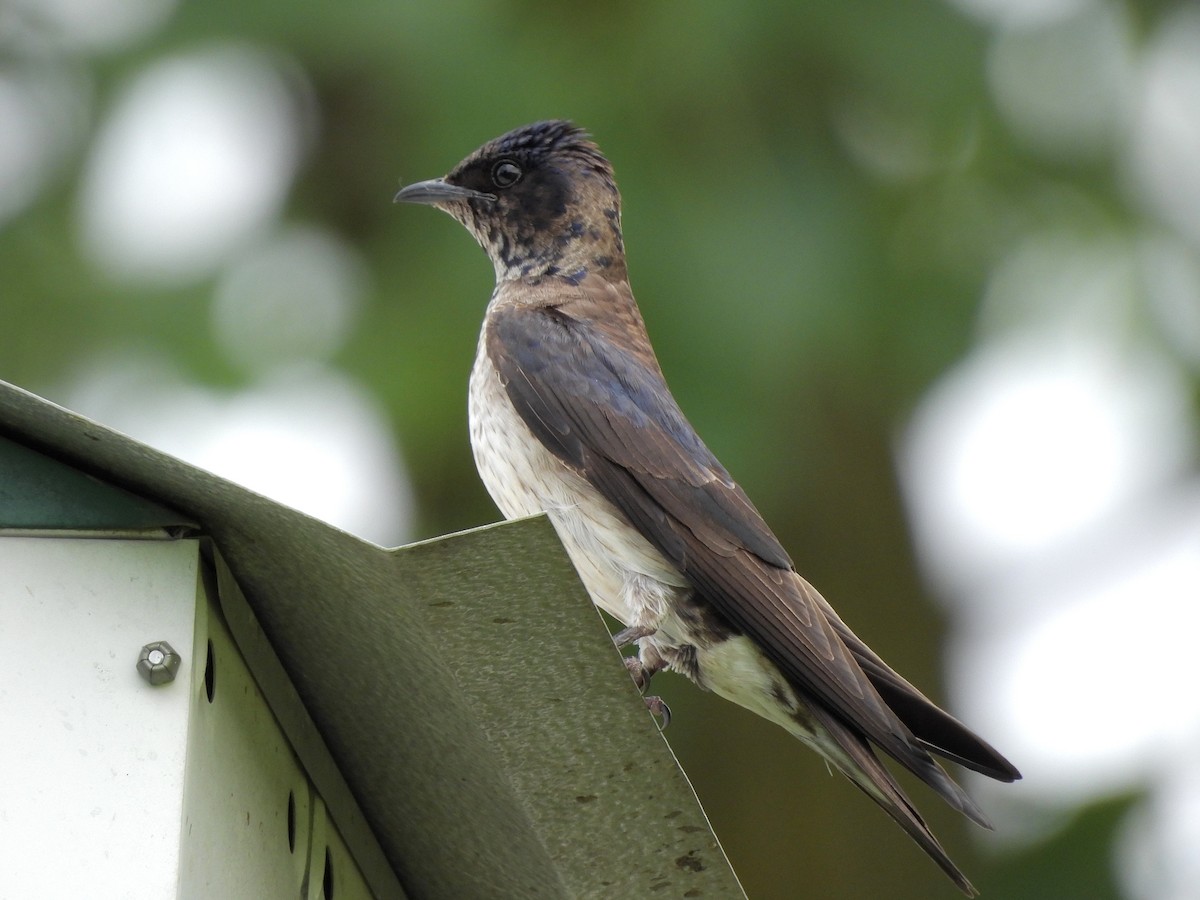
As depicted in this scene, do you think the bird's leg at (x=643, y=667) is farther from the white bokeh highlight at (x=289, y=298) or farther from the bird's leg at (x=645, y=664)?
the white bokeh highlight at (x=289, y=298)

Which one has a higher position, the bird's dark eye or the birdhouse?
the bird's dark eye

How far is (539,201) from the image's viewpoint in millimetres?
4039

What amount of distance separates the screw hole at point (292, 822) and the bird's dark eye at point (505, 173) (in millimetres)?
1969

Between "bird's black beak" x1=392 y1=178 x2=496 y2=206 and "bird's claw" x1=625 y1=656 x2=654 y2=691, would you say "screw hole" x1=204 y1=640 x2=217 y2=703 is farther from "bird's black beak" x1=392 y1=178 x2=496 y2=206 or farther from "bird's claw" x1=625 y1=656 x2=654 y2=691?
"bird's black beak" x1=392 y1=178 x2=496 y2=206

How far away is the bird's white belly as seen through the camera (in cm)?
311

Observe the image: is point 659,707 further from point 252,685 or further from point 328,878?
point 252,685

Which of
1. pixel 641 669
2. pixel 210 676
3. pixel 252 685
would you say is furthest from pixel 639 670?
pixel 210 676

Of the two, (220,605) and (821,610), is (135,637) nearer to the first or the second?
(220,605)

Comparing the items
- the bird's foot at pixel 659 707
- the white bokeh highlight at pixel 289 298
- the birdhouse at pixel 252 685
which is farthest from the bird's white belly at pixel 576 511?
the white bokeh highlight at pixel 289 298

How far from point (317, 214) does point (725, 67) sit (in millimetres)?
1527

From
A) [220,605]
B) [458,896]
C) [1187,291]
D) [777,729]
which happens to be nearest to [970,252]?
[1187,291]

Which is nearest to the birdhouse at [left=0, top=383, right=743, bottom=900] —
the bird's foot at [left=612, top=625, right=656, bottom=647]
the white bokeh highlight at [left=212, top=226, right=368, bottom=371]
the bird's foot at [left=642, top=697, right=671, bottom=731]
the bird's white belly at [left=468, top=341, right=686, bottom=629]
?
the bird's foot at [left=642, top=697, right=671, bottom=731]

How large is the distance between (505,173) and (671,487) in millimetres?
1248

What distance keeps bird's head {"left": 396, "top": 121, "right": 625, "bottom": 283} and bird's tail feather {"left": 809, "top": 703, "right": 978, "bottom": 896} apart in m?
1.46
